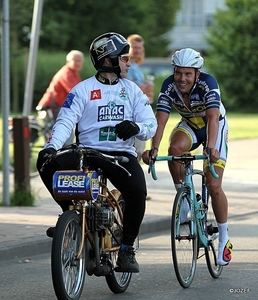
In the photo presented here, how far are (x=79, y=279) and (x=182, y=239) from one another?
1.06 metres

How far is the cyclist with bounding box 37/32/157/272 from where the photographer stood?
6.62 m

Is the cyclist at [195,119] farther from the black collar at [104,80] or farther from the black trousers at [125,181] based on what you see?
the black collar at [104,80]

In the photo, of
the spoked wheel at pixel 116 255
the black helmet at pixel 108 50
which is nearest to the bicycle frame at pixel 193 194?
the spoked wheel at pixel 116 255

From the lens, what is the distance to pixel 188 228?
7277 millimetres

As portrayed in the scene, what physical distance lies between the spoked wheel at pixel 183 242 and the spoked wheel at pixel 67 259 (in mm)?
892

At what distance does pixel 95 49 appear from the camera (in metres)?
6.69

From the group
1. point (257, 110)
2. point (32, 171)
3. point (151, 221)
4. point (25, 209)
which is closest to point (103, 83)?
point (151, 221)

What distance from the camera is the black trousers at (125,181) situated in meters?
6.58

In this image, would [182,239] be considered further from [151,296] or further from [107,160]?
[107,160]

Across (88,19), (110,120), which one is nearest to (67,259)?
(110,120)

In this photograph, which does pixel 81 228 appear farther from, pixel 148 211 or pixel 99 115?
pixel 148 211

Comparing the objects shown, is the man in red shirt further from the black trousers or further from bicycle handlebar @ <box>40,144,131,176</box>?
bicycle handlebar @ <box>40,144,131,176</box>

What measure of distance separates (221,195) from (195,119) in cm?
64

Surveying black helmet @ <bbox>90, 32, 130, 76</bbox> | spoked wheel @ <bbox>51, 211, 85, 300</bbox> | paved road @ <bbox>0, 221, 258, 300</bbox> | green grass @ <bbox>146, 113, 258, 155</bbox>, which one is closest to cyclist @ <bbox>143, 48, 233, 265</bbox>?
paved road @ <bbox>0, 221, 258, 300</bbox>
